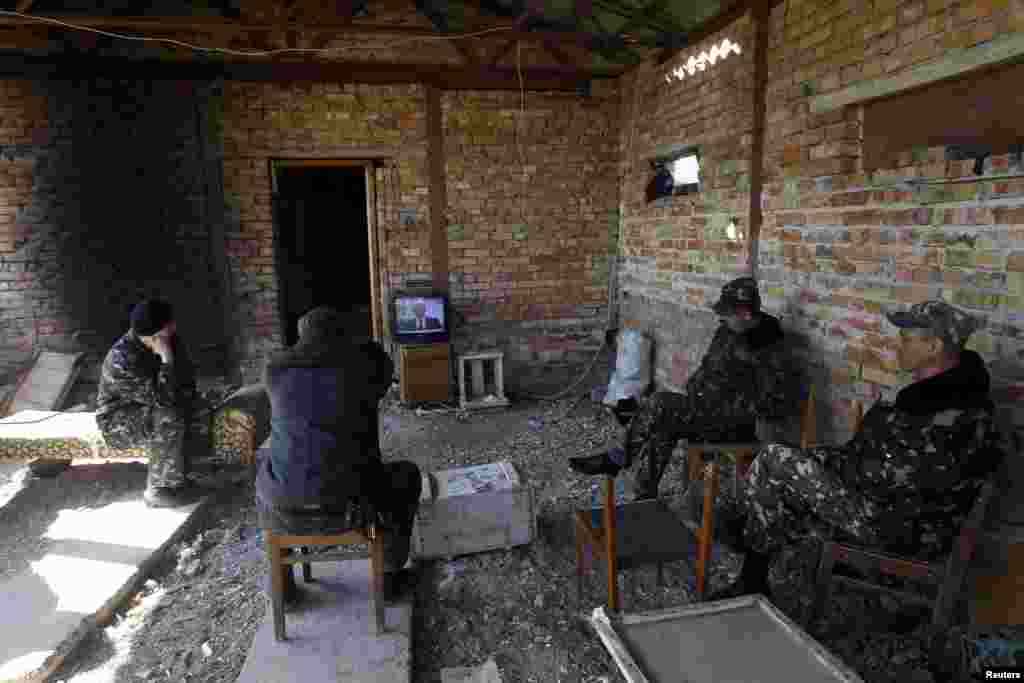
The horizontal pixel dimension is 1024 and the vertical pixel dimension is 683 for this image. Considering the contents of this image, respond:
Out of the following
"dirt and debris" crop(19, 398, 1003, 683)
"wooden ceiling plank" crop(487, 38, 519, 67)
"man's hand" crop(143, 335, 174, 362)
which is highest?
"wooden ceiling plank" crop(487, 38, 519, 67)

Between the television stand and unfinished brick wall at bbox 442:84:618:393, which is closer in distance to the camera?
the television stand

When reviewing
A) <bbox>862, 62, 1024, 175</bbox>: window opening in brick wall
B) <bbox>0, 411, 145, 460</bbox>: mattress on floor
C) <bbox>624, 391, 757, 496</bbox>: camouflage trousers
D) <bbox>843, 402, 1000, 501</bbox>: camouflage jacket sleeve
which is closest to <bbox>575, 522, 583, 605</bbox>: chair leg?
<bbox>624, 391, 757, 496</bbox>: camouflage trousers

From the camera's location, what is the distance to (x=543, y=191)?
22.3 ft

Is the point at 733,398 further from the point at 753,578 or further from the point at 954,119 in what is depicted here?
the point at 954,119

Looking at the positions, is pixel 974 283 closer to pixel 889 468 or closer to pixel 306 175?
pixel 889 468

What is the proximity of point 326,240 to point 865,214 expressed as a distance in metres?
9.53

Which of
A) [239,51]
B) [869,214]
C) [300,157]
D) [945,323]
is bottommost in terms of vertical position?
[945,323]

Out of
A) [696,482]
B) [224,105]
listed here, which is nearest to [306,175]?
[224,105]

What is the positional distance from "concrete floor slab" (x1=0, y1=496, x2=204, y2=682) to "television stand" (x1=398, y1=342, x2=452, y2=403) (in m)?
2.51

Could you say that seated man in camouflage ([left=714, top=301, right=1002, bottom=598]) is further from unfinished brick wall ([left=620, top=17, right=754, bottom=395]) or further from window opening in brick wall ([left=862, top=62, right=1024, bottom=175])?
unfinished brick wall ([left=620, top=17, right=754, bottom=395])

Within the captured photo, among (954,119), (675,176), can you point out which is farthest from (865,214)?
(675,176)

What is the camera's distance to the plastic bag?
20.8 ft

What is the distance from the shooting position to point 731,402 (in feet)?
12.9

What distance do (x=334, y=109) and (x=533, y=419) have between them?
3.66m
